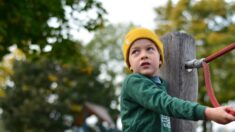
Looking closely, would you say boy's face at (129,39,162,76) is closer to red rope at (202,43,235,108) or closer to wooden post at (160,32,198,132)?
red rope at (202,43,235,108)

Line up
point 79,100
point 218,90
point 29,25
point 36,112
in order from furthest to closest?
point 79,100, point 36,112, point 218,90, point 29,25

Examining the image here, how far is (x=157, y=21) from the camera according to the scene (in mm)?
21453

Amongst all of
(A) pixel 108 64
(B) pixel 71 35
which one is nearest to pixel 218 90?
(B) pixel 71 35

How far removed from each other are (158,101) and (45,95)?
88.5 feet

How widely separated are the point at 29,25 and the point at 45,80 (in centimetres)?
2136

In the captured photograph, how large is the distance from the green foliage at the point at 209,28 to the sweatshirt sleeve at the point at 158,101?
52.8ft

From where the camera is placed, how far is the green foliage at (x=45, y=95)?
2805 cm

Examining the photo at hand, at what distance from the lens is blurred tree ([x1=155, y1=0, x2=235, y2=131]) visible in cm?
1870

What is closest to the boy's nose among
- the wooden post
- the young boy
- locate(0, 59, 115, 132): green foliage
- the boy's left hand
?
the young boy

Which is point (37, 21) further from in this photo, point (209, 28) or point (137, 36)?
point (209, 28)

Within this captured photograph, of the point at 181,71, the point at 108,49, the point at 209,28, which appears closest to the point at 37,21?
the point at 181,71

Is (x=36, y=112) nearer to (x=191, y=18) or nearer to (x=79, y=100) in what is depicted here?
(x=79, y=100)

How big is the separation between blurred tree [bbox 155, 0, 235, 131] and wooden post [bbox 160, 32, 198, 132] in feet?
50.0

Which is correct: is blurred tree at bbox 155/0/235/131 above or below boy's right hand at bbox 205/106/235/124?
above
